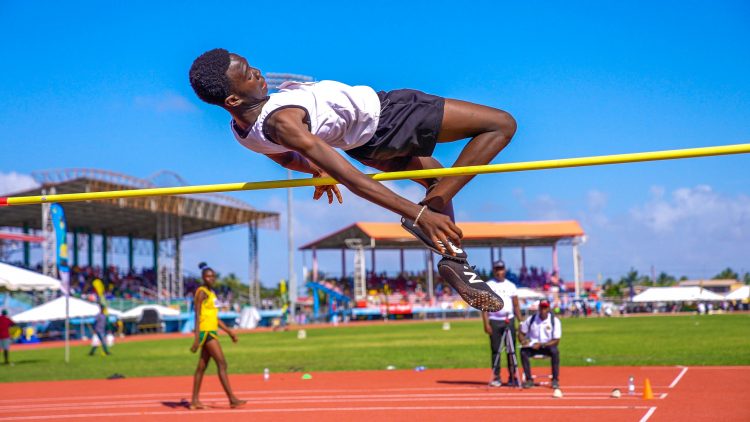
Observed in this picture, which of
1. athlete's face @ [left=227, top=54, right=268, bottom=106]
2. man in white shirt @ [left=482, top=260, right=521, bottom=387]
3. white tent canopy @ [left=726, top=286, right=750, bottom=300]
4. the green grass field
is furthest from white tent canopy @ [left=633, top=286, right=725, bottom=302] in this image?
athlete's face @ [left=227, top=54, right=268, bottom=106]

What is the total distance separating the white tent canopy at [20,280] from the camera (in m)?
17.6

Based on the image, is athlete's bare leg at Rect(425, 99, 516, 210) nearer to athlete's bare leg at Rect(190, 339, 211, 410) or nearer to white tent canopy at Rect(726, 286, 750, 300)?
athlete's bare leg at Rect(190, 339, 211, 410)

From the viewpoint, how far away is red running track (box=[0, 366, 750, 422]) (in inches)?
355

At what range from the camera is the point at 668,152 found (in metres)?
3.71

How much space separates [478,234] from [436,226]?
172 feet

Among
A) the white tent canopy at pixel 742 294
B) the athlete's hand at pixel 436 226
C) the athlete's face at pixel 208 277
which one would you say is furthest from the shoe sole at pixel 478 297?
the white tent canopy at pixel 742 294

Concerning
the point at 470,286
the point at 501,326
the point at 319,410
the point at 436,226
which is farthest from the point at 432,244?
the point at 501,326

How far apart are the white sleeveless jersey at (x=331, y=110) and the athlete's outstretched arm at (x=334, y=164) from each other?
72 millimetres

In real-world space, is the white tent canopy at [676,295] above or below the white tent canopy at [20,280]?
below

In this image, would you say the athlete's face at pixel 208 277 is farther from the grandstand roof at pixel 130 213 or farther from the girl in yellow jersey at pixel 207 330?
the grandstand roof at pixel 130 213

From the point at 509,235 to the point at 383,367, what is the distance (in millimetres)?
40539

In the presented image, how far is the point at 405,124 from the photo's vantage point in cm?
364

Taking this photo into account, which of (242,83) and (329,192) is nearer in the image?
(242,83)

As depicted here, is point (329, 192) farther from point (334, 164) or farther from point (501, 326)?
point (501, 326)
